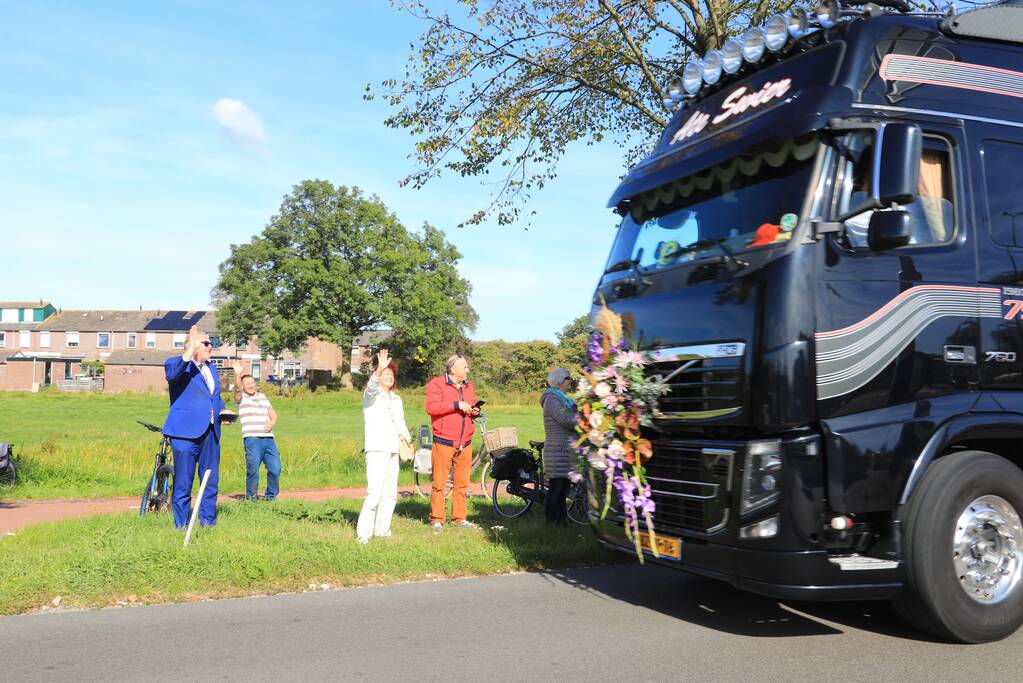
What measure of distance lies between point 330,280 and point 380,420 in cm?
5309

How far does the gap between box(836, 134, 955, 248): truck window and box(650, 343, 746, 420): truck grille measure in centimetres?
99

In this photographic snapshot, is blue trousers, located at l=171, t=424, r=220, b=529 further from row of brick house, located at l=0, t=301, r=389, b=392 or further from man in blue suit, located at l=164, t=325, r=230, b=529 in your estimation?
row of brick house, located at l=0, t=301, r=389, b=392

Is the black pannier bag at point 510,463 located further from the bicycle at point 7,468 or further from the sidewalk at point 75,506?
the bicycle at point 7,468

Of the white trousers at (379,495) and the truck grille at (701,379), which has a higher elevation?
the truck grille at (701,379)

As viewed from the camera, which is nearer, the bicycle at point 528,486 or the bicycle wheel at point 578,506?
the bicycle wheel at point 578,506

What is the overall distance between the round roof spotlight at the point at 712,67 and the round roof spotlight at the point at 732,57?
46mm

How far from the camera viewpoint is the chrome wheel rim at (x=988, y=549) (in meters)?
5.25

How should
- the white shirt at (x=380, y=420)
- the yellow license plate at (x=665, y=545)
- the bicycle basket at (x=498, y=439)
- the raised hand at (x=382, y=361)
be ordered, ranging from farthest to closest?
the bicycle basket at (x=498, y=439)
the raised hand at (x=382, y=361)
the white shirt at (x=380, y=420)
the yellow license plate at (x=665, y=545)

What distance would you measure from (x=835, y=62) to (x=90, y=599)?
643cm

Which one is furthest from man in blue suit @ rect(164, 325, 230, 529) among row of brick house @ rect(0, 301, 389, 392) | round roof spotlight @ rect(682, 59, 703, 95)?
row of brick house @ rect(0, 301, 389, 392)

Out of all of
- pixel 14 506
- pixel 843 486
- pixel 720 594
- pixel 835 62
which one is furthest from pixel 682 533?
pixel 14 506

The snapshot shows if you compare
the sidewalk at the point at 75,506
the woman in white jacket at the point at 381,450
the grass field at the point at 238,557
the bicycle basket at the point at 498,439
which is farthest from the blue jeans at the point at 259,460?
the woman in white jacket at the point at 381,450

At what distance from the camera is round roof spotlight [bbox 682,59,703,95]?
6848mm

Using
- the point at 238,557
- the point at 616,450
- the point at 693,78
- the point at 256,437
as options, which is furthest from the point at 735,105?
the point at 256,437
